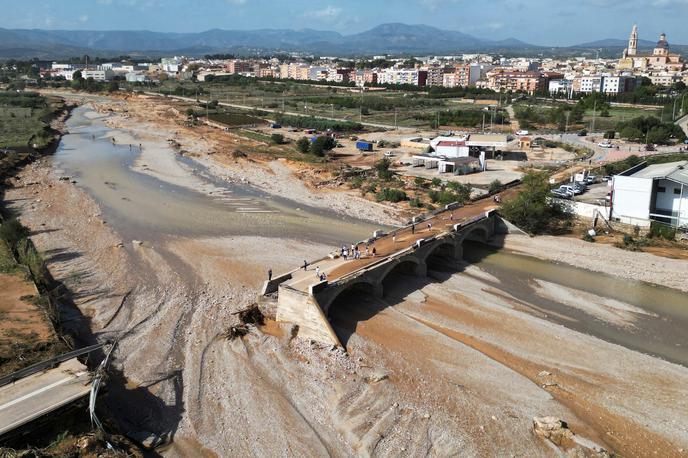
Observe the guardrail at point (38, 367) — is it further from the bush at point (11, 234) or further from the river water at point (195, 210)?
the river water at point (195, 210)

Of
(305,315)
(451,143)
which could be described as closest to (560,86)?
(451,143)

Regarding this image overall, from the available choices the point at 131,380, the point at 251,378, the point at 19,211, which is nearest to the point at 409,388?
the point at 251,378

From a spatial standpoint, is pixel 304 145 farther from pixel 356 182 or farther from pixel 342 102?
pixel 342 102

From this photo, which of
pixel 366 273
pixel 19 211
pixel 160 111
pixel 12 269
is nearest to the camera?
pixel 366 273

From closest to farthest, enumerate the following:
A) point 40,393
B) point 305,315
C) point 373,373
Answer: point 40,393 < point 373,373 < point 305,315

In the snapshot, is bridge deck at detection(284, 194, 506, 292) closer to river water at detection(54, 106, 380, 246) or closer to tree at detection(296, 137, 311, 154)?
river water at detection(54, 106, 380, 246)

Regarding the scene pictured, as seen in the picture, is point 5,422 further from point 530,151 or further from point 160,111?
point 160,111
